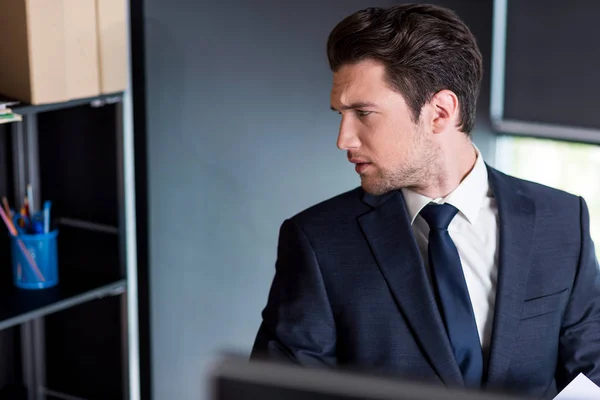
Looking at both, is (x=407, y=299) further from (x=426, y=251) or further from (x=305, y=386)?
(x=305, y=386)

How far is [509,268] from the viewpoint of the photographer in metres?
1.84

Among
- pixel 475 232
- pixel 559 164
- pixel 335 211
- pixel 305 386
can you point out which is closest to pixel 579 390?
pixel 475 232

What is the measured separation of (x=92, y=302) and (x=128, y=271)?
0.19 meters

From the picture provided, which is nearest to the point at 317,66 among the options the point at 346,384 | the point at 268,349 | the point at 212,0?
the point at 212,0

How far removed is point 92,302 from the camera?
2740 millimetres

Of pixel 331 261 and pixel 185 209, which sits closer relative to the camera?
pixel 331 261

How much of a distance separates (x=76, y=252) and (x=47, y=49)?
0.66 metres

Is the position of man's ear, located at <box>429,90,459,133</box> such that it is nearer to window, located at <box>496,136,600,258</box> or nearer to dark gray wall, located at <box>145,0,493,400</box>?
dark gray wall, located at <box>145,0,493,400</box>

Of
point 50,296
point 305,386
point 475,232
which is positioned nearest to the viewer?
point 305,386

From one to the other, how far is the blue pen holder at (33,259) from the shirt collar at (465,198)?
40.7 inches

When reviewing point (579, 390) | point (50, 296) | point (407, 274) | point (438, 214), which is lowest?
point (50, 296)

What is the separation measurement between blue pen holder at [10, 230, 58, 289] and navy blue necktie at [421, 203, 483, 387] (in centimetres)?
109

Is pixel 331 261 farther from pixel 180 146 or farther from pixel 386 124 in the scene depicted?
pixel 180 146

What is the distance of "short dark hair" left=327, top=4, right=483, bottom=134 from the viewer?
6.08 feet
